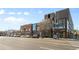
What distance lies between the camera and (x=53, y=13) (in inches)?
294

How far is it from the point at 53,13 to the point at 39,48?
92 centimetres

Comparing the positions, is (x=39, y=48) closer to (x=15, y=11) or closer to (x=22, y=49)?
(x=22, y=49)

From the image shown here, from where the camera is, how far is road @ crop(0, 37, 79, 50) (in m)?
7.40

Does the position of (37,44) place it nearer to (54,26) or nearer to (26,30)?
(26,30)

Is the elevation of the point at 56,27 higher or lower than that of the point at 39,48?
higher

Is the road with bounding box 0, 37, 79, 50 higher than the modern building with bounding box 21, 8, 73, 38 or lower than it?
lower

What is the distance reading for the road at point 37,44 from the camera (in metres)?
7.40

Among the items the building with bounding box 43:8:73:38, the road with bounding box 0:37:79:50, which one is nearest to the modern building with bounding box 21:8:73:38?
the building with bounding box 43:8:73:38

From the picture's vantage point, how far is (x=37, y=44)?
24.5ft

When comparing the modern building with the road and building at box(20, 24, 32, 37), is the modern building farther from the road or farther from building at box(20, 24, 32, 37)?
the road

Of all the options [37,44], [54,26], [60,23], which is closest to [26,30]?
[37,44]

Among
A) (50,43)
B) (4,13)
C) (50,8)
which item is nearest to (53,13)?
(50,8)

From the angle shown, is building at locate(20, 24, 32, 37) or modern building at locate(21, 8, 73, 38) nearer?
modern building at locate(21, 8, 73, 38)
